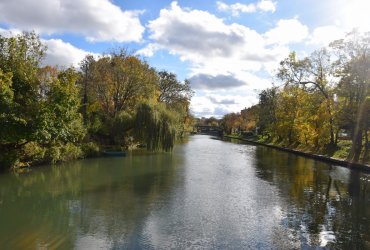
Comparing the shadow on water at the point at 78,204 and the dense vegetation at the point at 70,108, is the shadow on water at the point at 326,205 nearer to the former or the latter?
the shadow on water at the point at 78,204

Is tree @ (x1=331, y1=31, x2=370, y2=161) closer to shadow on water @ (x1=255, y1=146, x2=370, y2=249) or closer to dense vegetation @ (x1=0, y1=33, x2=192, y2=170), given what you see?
shadow on water @ (x1=255, y1=146, x2=370, y2=249)

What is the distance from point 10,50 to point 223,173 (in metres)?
17.2

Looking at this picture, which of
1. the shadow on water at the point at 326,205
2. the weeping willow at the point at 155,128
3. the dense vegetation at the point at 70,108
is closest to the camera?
the shadow on water at the point at 326,205

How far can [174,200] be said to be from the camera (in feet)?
55.0

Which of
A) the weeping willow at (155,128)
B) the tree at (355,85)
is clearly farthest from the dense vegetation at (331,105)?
the weeping willow at (155,128)

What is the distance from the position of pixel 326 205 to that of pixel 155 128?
21642 millimetres

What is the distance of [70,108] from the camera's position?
86.4 feet

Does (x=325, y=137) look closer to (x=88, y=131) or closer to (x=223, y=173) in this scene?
(x=223, y=173)

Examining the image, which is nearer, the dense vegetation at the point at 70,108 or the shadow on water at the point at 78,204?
the shadow on water at the point at 78,204

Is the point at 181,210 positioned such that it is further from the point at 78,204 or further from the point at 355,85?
the point at 355,85

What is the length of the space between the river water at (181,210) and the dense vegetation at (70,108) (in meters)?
2.53

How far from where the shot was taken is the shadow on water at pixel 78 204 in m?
11.3

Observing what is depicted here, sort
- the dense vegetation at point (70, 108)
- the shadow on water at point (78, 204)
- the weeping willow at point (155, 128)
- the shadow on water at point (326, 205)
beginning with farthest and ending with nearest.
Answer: the weeping willow at point (155, 128), the dense vegetation at point (70, 108), the shadow on water at point (326, 205), the shadow on water at point (78, 204)

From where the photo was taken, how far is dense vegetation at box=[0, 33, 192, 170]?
2361 centimetres
